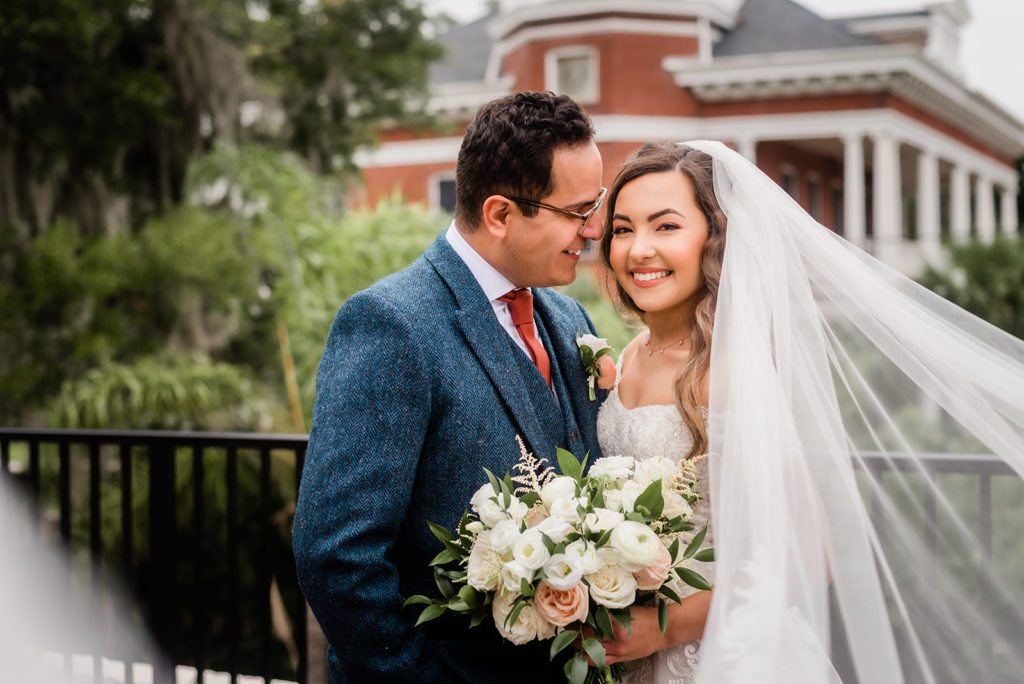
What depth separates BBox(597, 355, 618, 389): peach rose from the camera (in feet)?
8.19

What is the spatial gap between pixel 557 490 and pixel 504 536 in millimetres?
150

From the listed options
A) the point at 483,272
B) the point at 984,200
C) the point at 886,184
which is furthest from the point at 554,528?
the point at 984,200

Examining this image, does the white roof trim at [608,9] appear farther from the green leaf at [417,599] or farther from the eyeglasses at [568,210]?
the green leaf at [417,599]

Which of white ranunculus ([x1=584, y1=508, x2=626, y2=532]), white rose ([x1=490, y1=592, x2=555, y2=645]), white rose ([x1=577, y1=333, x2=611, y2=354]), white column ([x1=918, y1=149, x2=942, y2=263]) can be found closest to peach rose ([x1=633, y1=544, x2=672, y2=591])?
white ranunculus ([x1=584, y1=508, x2=626, y2=532])

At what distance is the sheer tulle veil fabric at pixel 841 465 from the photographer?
1852mm

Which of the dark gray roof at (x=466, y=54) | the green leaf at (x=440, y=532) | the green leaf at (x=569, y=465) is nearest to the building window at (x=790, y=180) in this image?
the dark gray roof at (x=466, y=54)

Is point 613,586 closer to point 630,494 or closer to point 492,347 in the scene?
point 630,494

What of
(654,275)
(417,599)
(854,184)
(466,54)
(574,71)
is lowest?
(417,599)

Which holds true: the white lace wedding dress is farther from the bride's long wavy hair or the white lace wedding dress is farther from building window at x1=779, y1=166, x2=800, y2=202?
building window at x1=779, y1=166, x2=800, y2=202

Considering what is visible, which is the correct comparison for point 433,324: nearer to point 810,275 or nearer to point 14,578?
point 810,275

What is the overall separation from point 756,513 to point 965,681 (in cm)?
60

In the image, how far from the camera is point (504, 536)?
6.06 ft

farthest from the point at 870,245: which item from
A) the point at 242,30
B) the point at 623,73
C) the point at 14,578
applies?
the point at 14,578

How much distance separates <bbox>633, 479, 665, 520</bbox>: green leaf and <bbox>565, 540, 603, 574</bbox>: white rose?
0.13 m
